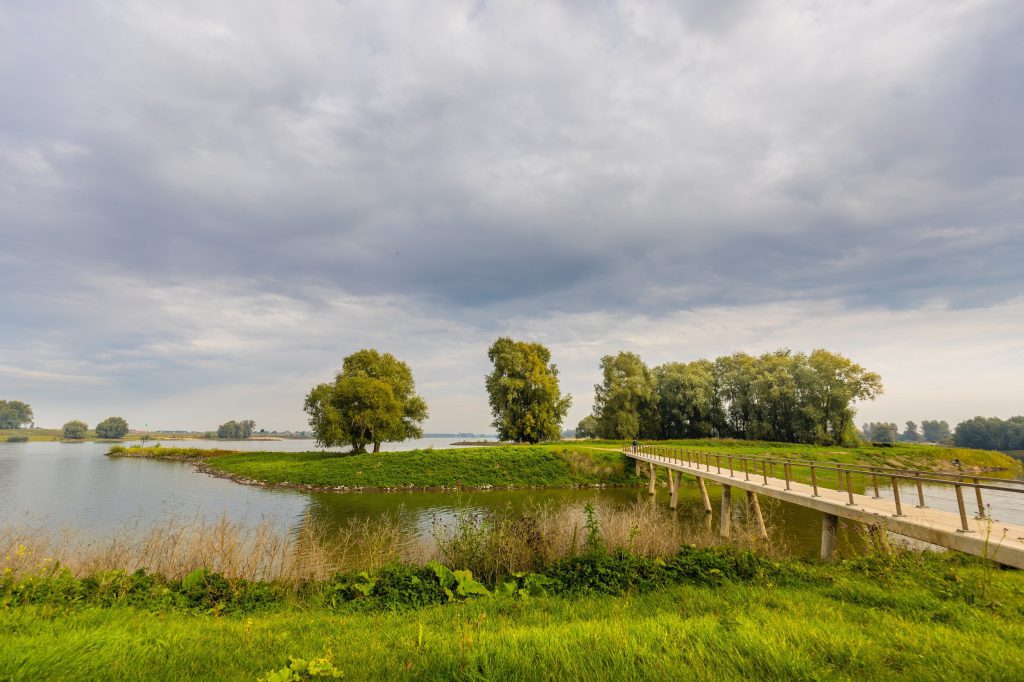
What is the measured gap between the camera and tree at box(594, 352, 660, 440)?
6209 cm

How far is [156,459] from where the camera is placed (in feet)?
215

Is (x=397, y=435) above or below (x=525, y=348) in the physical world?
below

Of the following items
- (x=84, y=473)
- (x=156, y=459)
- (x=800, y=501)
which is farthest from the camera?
(x=156, y=459)

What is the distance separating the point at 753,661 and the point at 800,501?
13.0 metres

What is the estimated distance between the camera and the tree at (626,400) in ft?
204

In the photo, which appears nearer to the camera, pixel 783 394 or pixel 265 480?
pixel 265 480

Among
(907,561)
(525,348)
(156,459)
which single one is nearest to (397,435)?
(525,348)

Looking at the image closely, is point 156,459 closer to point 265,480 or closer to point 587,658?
point 265,480

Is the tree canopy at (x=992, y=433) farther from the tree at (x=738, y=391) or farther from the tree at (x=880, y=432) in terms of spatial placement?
the tree at (x=738, y=391)

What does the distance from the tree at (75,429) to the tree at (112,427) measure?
6241 millimetres

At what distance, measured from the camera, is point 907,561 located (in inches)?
377

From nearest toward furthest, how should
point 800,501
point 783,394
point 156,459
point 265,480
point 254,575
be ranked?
point 254,575 → point 800,501 → point 265,480 → point 783,394 → point 156,459

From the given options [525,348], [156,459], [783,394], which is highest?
[525,348]

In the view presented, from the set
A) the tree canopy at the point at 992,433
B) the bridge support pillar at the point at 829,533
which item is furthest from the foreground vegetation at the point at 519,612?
the tree canopy at the point at 992,433
